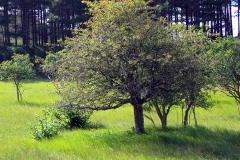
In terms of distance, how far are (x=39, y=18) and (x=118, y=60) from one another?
186ft

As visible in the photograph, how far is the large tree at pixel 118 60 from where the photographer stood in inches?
397

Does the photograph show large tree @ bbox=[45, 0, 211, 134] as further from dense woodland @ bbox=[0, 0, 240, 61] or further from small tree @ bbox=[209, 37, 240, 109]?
dense woodland @ bbox=[0, 0, 240, 61]

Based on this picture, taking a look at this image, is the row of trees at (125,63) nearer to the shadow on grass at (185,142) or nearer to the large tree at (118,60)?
the large tree at (118,60)

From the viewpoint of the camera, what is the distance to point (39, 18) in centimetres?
6397

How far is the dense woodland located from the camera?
52500 mm

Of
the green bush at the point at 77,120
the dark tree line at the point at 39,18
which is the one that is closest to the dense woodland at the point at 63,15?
the dark tree line at the point at 39,18

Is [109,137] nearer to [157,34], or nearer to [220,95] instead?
[157,34]

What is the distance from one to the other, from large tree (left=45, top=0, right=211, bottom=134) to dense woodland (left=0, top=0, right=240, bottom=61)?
Answer: 40263mm

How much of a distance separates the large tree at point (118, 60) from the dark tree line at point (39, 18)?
4199 centimetres

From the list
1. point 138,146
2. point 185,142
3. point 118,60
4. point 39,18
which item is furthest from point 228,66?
point 39,18

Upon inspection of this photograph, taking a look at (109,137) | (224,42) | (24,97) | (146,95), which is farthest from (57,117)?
(24,97)

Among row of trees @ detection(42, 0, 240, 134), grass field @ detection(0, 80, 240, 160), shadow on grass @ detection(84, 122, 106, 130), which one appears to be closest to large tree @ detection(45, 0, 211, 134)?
row of trees @ detection(42, 0, 240, 134)

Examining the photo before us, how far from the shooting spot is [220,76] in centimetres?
1456

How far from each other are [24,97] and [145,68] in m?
18.9
